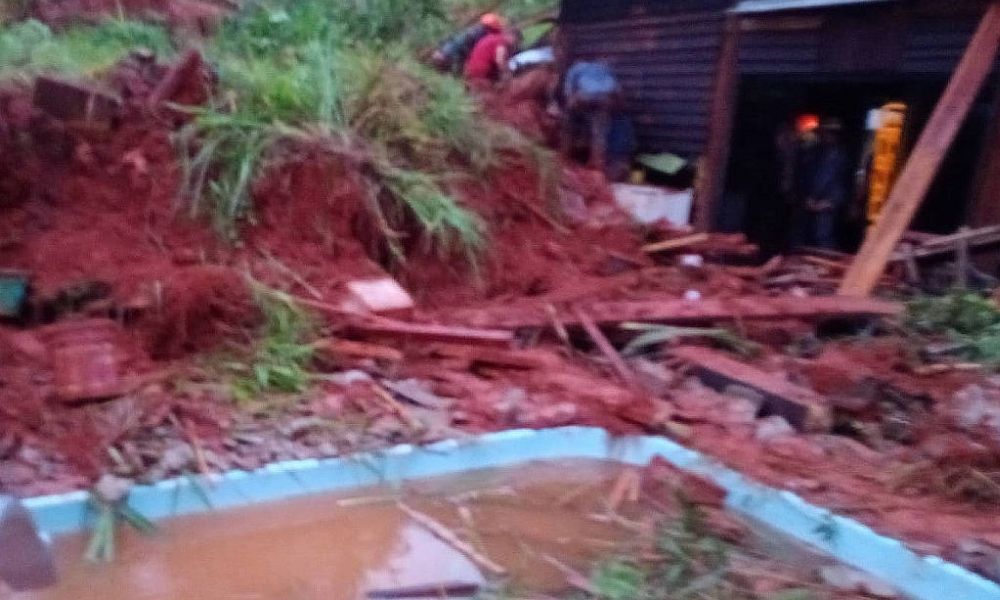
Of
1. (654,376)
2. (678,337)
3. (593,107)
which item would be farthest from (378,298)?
(593,107)

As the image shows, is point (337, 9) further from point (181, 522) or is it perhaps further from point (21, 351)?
point (181, 522)

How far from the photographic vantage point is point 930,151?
22.2 feet

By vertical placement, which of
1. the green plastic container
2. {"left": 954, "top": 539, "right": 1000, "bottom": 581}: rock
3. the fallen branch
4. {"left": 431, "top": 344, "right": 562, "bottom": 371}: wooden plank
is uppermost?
the green plastic container

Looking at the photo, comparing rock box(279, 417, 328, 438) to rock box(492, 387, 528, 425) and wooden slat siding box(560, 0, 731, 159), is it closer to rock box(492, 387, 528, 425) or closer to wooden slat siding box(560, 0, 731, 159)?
rock box(492, 387, 528, 425)

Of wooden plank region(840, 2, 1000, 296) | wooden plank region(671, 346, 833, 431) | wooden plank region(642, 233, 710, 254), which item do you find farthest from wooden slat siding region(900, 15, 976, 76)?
wooden plank region(671, 346, 833, 431)

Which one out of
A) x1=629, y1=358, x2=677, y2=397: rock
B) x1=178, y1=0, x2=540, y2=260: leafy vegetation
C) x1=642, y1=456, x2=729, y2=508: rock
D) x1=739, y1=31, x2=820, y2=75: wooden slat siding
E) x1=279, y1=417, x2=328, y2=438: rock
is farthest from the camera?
x1=739, y1=31, x2=820, y2=75: wooden slat siding

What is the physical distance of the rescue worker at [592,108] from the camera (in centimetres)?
916

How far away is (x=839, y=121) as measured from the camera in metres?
9.52

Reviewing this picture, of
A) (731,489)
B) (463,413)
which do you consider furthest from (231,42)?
(731,489)

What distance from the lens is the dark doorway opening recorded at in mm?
8242

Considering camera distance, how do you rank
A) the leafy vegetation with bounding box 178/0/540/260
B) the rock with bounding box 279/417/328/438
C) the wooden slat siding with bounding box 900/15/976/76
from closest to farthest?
1. the rock with bounding box 279/417/328/438
2. the leafy vegetation with bounding box 178/0/540/260
3. the wooden slat siding with bounding box 900/15/976/76

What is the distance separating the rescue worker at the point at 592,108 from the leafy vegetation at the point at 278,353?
4.27 metres

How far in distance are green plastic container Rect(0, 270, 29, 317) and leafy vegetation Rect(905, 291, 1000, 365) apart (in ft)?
16.8

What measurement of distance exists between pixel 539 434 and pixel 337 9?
7696 millimetres
